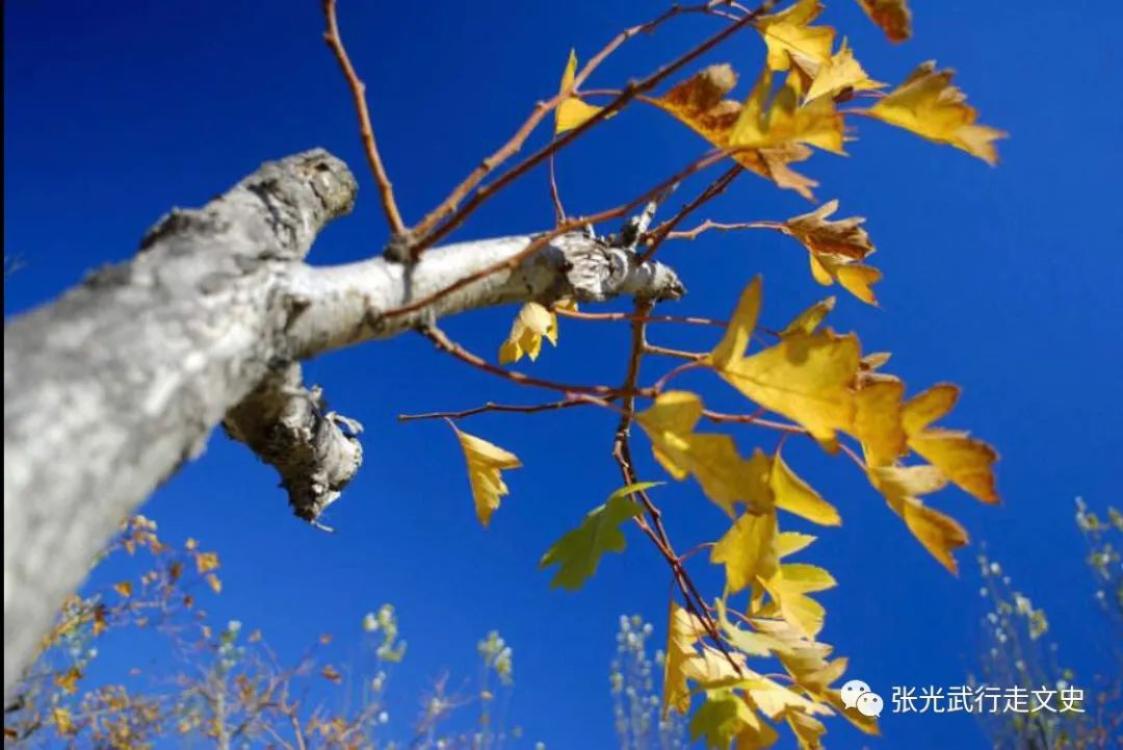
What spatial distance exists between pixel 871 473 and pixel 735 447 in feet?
0.49

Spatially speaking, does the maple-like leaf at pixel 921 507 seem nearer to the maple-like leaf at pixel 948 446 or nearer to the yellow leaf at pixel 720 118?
the maple-like leaf at pixel 948 446

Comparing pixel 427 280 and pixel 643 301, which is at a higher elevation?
pixel 643 301

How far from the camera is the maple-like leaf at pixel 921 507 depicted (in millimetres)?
566

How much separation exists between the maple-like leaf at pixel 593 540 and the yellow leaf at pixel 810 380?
177 mm

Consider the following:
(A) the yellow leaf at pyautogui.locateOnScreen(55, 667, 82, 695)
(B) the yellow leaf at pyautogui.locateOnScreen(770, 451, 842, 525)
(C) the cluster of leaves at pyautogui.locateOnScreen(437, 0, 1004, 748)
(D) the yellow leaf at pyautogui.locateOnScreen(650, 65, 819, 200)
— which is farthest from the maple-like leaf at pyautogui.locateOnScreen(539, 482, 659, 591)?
(A) the yellow leaf at pyautogui.locateOnScreen(55, 667, 82, 695)

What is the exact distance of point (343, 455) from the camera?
1003mm

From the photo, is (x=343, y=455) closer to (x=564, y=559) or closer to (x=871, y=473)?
(x=564, y=559)

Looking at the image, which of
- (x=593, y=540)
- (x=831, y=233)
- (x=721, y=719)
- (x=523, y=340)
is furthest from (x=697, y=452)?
(x=523, y=340)

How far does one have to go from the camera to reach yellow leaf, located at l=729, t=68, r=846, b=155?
1.70ft

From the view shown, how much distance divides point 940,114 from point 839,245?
0.94 ft

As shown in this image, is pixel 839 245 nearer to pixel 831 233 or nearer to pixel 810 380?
pixel 831 233

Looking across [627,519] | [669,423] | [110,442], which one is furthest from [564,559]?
[110,442]

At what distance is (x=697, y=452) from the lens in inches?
20.3

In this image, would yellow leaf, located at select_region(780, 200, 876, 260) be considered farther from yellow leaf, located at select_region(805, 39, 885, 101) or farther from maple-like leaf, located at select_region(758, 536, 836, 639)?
maple-like leaf, located at select_region(758, 536, 836, 639)
